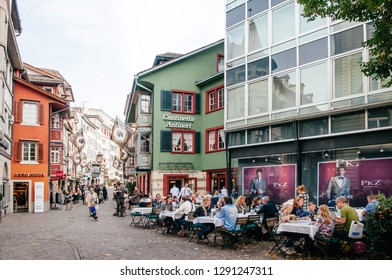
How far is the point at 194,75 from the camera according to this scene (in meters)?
25.7

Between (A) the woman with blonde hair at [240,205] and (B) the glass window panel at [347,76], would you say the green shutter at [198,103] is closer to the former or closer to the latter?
(B) the glass window panel at [347,76]

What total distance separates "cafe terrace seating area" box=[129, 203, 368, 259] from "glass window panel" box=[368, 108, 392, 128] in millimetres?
4200

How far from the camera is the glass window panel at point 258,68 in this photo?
1650 centimetres

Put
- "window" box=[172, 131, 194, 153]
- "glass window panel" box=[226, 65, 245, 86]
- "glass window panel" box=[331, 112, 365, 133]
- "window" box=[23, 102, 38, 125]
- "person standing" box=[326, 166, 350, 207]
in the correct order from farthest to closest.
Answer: "window" box=[23, 102, 38, 125]
"window" box=[172, 131, 194, 153]
"glass window panel" box=[226, 65, 245, 86]
"person standing" box=[326, 166, 350, 207]
"glass window panel" box=[331, 112, 365, 133]

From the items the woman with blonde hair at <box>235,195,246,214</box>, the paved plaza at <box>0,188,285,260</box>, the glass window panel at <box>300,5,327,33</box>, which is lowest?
the paved plaza at <box>0,188,285,260</box>

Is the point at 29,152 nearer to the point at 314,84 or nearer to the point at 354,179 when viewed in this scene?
the point at 314,84

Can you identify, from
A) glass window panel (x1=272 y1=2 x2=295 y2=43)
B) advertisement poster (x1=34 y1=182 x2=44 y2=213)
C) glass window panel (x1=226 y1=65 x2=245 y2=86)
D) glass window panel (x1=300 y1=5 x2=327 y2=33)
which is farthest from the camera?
advertisement poster (x1=34 y1=182 x2=44 y2=213)

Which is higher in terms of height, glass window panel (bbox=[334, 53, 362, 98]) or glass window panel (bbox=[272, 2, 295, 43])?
glass window panel (bbox=[272, 2, 295, 43])

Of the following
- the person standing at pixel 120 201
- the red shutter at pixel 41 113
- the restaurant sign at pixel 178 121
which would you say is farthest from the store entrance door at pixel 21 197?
the restaurant sign at pixel 178 121

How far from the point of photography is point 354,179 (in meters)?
13.2

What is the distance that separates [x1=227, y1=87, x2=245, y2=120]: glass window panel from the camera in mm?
17703

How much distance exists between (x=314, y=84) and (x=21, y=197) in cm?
1790

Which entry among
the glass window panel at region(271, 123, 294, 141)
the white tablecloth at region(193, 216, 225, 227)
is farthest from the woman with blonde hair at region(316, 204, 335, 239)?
the glass window panel at region(271, 123, 294, 141)

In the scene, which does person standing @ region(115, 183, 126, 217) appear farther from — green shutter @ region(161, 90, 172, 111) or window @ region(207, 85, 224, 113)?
window @ region(207, 85, 224, 113)
